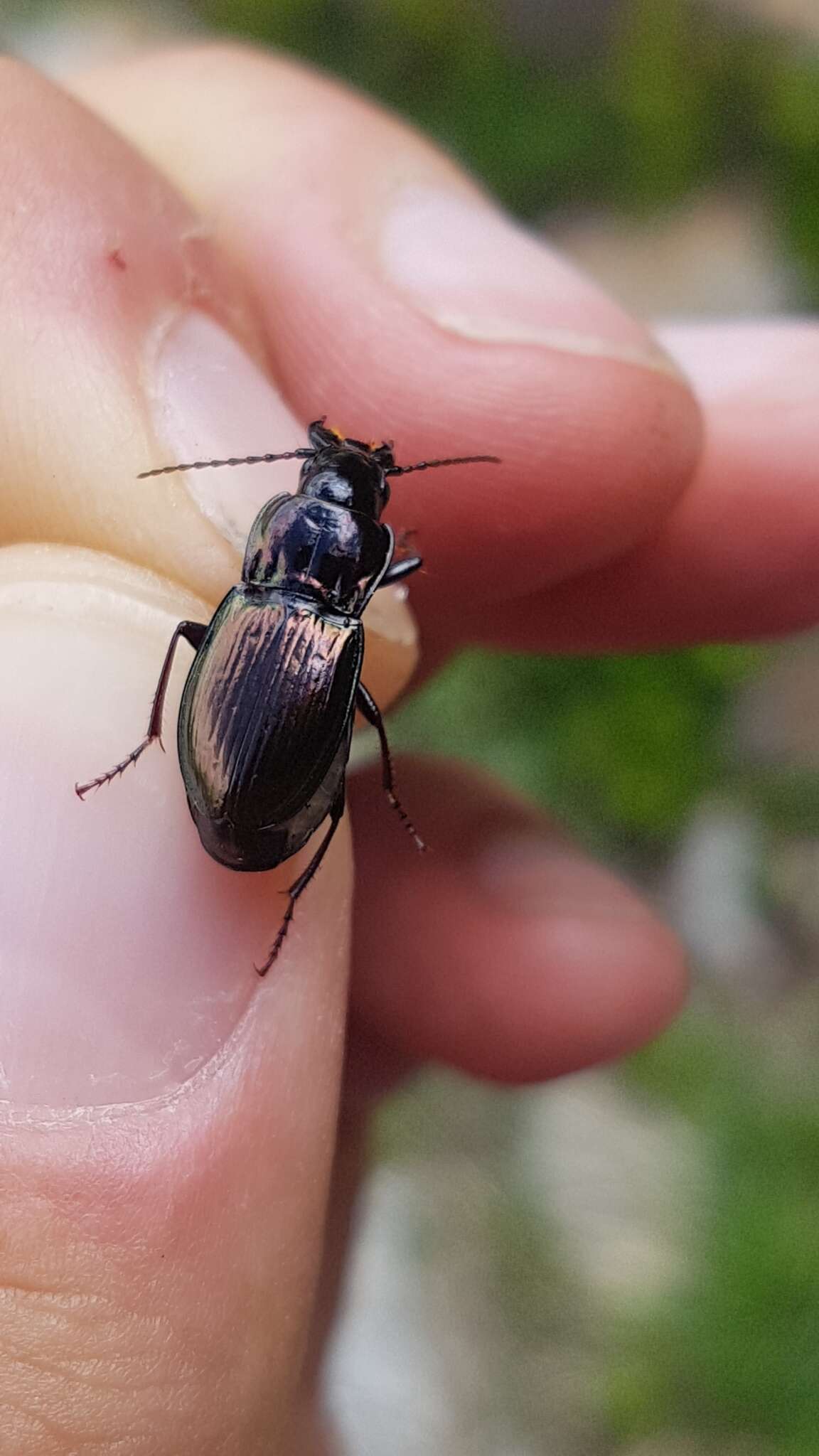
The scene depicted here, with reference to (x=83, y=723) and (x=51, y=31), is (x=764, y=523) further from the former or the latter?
(x=51, y=31)

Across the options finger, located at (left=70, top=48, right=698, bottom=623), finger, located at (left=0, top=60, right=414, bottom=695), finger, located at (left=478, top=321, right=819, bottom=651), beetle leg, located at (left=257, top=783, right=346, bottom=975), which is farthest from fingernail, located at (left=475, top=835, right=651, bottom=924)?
beetle leg, located at (left=257, top=783, right=346, bottom=975)

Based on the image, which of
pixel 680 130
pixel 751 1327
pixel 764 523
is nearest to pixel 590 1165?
pixel 751 1327

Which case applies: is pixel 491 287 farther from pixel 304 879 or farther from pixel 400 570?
pixel 304 879

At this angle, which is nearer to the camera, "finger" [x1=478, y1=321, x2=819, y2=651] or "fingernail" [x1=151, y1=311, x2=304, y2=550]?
"fingernail" [x1=151, y1=311, x2=304, y2=550]

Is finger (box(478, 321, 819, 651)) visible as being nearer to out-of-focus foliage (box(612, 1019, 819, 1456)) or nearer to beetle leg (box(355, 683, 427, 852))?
beetle leg (box(355, 683, 427, 852))

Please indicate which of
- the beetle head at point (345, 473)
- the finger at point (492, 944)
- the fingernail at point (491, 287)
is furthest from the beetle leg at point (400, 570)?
the finger at point (492, 944)
